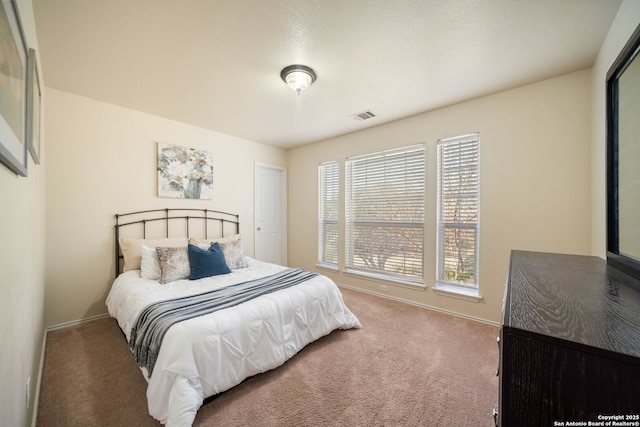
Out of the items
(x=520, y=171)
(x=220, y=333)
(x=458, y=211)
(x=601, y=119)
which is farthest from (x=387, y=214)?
(x=220, y=333)

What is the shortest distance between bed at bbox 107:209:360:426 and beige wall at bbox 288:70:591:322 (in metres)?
1.62

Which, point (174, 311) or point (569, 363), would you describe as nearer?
point (569, 363)

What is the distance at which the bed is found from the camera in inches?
58.0

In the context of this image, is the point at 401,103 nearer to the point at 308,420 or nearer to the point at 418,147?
the point at 418,147

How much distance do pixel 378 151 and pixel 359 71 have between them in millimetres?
1537

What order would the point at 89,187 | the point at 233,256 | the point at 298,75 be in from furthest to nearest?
the point at 233,256, the point at 89,187, the point at 298,75

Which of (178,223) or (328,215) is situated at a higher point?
(328,215)

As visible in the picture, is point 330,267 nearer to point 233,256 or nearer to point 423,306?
point 423,306

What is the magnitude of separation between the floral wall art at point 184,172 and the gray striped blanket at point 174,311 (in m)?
1.89

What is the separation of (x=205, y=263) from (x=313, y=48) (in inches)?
94.0

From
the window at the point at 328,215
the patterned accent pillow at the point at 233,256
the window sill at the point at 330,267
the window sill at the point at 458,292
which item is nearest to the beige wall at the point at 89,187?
the patterned accent pillow at the point at 233,256

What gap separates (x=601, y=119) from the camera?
192 cm

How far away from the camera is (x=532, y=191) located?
2475 millimetres

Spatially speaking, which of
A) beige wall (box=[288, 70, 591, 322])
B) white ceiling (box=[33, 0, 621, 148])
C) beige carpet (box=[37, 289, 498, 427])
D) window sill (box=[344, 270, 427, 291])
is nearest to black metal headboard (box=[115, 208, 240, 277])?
beige carpet (box=[37, 289, 498, 427])
